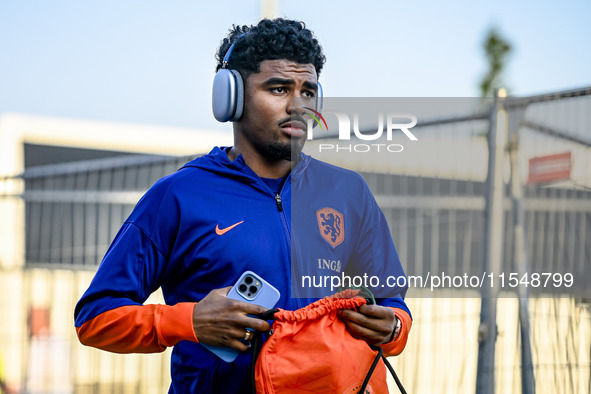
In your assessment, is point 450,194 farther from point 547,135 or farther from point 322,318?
point 322,318

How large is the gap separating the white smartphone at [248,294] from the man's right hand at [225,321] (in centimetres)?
2

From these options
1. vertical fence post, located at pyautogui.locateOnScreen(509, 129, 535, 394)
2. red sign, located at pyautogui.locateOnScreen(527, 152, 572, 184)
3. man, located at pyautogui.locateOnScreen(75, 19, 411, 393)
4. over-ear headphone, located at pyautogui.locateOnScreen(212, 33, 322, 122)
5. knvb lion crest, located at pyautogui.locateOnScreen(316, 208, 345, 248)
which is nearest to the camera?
man, located at pyautogui.locateOnScreen(75, 19, 411, 393)

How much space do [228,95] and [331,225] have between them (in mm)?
609

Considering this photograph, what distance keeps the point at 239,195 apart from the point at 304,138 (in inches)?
12.6

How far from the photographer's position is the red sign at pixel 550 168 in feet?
9.15

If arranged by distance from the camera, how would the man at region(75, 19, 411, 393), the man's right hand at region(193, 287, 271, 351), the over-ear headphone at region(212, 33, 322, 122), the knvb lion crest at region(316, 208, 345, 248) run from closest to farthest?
the man's right hand at region(193, 287, 271, 351)
the man at region(75, 19, 411, 393)
the knvb lion crest at region(316, 208, 345, 248)
the over-ear headphone at region(212, 33, 322, 122)

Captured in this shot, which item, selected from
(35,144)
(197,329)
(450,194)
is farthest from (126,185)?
(35,144)

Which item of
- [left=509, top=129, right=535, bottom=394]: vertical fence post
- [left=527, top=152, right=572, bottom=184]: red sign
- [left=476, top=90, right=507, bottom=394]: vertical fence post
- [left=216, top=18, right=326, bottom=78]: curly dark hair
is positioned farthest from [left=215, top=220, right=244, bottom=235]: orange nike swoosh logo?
[left=527, top=152, right=572, bottom=184]: red sign

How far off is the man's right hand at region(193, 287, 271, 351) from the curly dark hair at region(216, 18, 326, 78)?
2.99ft

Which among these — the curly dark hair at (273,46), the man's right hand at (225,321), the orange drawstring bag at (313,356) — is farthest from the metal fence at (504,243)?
the man's right hand at (225,321)

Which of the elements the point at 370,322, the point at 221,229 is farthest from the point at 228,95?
the point at 370,322

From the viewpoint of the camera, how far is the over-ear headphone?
2.55 meters

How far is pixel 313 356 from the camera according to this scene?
6.93 ft

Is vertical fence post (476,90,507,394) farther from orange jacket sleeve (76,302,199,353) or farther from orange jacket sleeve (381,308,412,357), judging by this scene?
orange jacket sleeve (76,302,199,353)
